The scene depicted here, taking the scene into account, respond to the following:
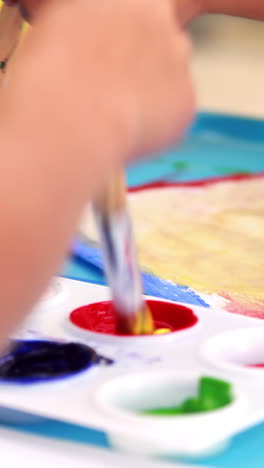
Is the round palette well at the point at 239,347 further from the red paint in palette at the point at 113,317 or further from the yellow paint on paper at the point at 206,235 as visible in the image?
the yellow paint on paper at the point at 206,235

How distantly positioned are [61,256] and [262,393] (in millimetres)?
138

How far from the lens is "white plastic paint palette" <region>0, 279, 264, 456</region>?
1.38 feet

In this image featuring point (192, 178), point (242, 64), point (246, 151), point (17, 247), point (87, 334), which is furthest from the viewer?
point (242, 64)

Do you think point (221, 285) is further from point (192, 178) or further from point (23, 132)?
point (192, 178)

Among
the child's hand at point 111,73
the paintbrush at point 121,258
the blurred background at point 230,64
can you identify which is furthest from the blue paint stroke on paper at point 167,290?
the blurred background at point 230,64

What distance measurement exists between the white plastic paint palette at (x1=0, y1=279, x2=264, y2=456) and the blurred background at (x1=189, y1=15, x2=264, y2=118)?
4.38ft

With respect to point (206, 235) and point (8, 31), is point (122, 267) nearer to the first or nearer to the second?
point (8, 31)

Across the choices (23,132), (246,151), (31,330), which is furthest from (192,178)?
(23,132)

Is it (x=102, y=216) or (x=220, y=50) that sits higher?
(x=102, y=216)

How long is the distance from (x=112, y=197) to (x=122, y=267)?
46mm

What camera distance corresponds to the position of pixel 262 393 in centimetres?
47

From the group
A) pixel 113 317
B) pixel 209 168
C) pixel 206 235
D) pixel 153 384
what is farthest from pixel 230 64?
pixel 153 384

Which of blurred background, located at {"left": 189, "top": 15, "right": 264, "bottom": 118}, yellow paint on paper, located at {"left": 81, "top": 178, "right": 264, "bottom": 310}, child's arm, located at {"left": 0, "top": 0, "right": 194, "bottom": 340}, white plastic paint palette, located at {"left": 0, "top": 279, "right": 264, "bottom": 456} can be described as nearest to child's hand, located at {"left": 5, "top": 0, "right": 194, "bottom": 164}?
child's arm, located at {"left": 0, "top": 0, "right": 194, "bottom": 340}

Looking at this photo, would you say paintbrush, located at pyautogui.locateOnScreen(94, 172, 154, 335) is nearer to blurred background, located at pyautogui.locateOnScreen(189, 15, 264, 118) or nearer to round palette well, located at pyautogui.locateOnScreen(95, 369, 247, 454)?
round palette well, located at pyautogui.locateOnScreen(95, 369, 247, 454)
